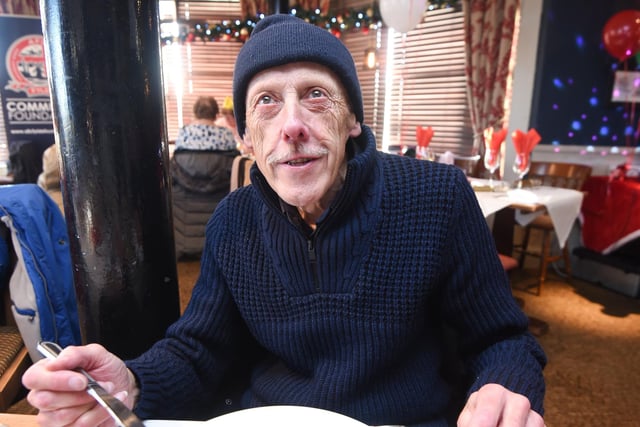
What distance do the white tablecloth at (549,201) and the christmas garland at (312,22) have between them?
2.86 meters

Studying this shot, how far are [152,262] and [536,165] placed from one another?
149 inches

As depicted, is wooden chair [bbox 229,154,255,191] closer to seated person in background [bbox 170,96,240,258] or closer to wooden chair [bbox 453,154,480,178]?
seated person in background [bbox 170,96,240,258]

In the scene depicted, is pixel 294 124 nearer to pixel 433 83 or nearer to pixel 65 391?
pixel 65 391

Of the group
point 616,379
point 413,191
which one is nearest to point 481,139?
point 616,379

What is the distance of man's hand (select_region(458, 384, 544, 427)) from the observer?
60cm

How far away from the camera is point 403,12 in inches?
154

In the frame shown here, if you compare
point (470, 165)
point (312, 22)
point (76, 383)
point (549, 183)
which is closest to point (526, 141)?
point (549, 183)

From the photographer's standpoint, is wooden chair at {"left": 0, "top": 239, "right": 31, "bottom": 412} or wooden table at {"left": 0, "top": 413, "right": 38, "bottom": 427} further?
wooden chair at {"left": 0, "top": 239, "right": 31, "bottom": 412}

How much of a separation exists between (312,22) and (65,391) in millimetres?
5411

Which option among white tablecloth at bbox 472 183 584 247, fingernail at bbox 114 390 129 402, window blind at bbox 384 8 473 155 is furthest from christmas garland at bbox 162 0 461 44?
fingernail at bbox 114 390 129 402

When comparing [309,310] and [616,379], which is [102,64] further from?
[616,379]

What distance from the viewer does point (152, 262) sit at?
1.02 metres

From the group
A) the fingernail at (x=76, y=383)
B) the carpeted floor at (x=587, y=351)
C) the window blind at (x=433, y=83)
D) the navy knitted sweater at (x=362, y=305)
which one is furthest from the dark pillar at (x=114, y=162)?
the window blind at (x=433, y=83)

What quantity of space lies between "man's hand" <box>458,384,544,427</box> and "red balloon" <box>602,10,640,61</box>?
4427 millimetres
